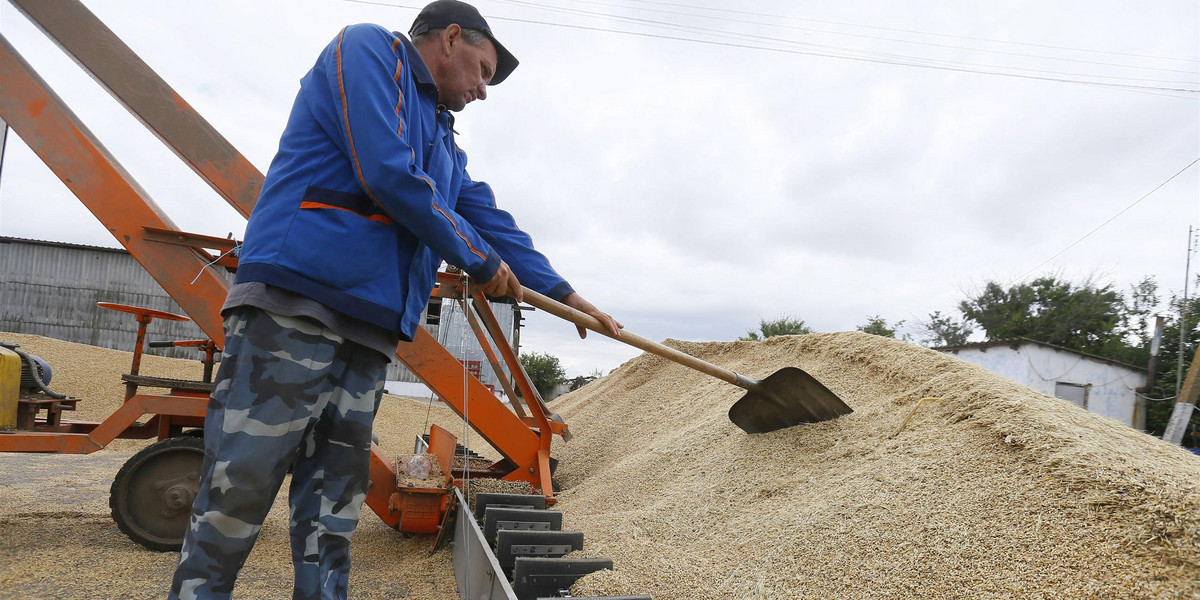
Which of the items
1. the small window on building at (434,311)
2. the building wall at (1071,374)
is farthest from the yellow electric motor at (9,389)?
the building wall at (1071,374)

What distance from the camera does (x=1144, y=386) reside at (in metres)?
15.9

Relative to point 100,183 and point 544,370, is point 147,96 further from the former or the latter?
point 544,370

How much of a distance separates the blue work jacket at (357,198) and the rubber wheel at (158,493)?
277cm

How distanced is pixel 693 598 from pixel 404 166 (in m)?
1.77

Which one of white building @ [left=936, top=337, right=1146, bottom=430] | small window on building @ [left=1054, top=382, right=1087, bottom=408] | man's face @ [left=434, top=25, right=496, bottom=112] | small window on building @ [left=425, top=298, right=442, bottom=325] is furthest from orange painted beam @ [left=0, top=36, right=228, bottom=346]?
small window on building @ [left=1054, top=382, right=1087, bottom=408]

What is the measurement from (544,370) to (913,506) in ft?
77.3

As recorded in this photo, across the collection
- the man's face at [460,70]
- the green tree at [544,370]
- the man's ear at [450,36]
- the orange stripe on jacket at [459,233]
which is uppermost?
the man's ear at [450,36]

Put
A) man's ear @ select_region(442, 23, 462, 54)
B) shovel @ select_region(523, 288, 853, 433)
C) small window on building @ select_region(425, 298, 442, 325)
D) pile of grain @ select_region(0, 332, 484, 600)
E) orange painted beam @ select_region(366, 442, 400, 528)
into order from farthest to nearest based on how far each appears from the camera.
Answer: small window on building @ select_region(425, 298, 442, 325) → orange painted beam @ select_region(366, 442, 400, 528) → shovel @ select_region(523, 288, 853, 433) → pile of grain @ select_region(0, 332, 484, 600) → man's ear @ select_region(442, 23, 462, 54)

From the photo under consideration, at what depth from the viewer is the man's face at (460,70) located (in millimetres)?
1739

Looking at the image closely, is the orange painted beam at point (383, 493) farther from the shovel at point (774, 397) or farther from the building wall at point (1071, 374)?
the building wall at point (1071, 374)

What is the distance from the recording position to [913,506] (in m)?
2.52

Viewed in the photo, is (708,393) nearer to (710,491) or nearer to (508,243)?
(710,491)

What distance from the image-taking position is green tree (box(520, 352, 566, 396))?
25.0 metres

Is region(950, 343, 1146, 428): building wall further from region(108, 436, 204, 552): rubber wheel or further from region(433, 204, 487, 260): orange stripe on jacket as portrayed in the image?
region(433, 204, 487, 260): orange stripe on jacket
